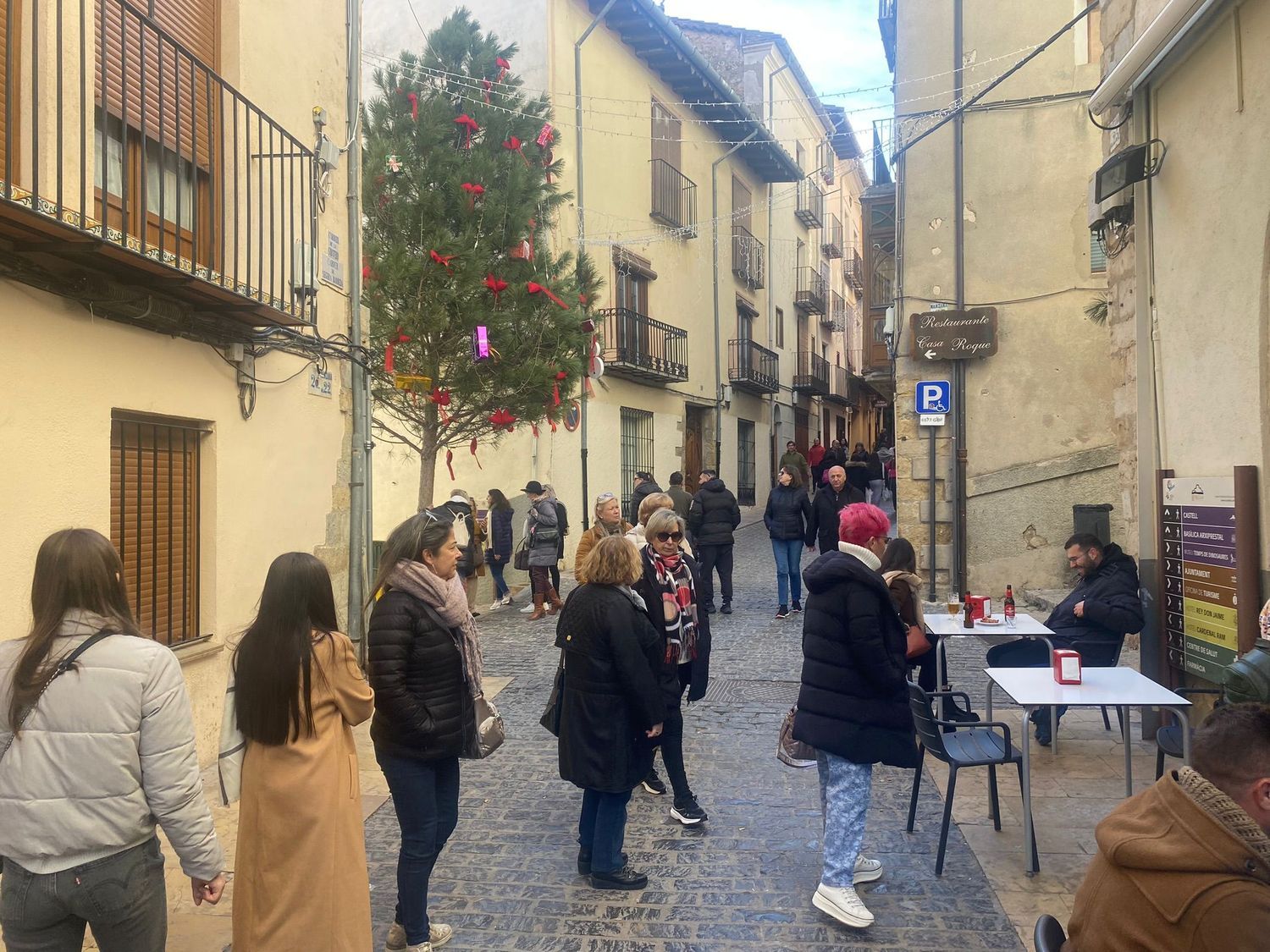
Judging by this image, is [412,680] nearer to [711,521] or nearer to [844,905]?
[844,905]

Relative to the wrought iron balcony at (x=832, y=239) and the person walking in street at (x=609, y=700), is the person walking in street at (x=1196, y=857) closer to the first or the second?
the person walking in street at (x=609, y=700)

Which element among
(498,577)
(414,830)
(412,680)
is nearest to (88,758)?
(412,680)

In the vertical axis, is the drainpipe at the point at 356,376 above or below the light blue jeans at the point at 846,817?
above

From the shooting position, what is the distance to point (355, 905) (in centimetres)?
323

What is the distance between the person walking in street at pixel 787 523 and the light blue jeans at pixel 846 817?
6975mm

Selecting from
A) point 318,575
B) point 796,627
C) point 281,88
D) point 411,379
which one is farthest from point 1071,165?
point 318,575

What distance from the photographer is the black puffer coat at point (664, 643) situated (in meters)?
4.95

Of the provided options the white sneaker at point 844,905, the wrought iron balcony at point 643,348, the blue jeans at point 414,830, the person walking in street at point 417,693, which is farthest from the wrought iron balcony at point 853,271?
the blue jeans at point 414,830

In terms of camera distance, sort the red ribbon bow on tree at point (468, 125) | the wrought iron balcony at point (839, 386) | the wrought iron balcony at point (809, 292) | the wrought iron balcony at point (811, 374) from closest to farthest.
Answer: the red ribbon bow on tree at point (468, 125), the wrought iron balcony at point (809, 292), the wrought iron balcony at point (811, 374), the wrought iron balcony at point (839, 386)

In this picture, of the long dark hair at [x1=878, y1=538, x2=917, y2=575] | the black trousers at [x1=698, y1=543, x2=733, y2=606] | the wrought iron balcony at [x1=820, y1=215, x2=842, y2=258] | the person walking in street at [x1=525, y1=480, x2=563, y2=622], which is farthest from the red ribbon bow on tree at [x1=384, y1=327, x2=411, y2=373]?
the wrought iron balcony at [x1=820, y1=215, x2=842, y2=258]

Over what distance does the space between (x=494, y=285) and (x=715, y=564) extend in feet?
14.1

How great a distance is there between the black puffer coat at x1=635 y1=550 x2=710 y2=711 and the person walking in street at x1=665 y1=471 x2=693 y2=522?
20.5ft

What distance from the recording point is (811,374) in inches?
1217

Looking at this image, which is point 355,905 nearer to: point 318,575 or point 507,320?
point 318,575
